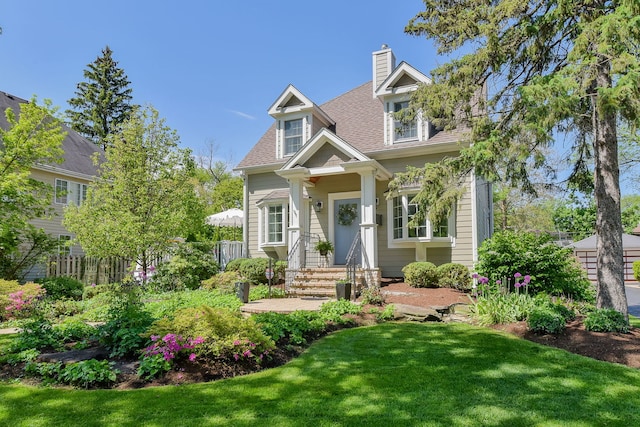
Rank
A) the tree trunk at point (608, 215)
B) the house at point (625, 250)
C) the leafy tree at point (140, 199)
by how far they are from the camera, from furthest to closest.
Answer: the house at point (625, 250), the leafy tree at point (140, 199), the tree trunk at point (608, 215)

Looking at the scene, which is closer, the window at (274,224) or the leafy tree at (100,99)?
the window at (274,224)

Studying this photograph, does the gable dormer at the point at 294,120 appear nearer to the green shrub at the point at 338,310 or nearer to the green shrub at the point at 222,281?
the green shrub at the point at 222,281

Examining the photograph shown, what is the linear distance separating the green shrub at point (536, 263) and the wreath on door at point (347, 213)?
517 cm

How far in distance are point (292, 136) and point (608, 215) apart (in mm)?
10746

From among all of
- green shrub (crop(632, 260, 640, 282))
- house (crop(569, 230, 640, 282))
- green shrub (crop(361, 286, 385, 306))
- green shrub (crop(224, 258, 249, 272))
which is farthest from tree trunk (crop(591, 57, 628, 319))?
green shrub (crop(632, 260, 640, 282))

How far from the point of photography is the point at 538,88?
5.61m

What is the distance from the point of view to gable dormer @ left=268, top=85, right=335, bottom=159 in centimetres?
1466

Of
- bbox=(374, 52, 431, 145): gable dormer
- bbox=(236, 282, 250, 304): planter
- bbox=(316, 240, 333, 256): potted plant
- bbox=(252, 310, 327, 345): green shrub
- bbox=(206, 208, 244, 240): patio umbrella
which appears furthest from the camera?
bbox=(206, 208, 244, 240): patio umbrella

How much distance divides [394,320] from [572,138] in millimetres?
5284

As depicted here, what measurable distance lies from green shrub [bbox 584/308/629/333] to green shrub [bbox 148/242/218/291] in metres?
10.5

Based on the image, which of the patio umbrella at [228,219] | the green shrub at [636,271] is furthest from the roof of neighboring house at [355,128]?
the green shrub at [636,271]

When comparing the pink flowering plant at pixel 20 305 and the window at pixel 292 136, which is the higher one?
the window at pixel 292 136

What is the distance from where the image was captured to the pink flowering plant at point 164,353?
4273 millimetres

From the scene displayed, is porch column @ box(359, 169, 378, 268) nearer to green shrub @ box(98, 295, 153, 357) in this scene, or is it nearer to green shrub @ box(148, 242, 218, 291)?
green shrub @ box(148, 242, 218, 291)
